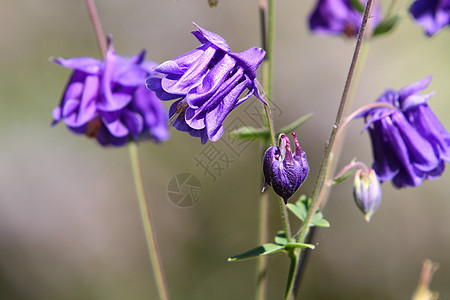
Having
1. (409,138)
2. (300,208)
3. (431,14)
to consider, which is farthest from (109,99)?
(431,14)

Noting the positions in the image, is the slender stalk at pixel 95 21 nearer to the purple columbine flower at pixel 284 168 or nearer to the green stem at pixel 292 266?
the purple columbine flower at pixel 284 168

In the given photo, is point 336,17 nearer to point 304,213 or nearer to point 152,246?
point 304,213

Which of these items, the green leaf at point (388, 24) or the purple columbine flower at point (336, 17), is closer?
the green leaf at point (388, 24)

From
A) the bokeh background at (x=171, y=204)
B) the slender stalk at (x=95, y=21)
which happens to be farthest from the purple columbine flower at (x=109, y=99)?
the bokeh background at (x=171, y=204)

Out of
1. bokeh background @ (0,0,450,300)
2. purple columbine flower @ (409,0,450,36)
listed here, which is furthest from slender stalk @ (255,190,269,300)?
bokeh background @ (0,0,450,300)

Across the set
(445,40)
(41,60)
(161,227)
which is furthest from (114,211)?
(445,40)

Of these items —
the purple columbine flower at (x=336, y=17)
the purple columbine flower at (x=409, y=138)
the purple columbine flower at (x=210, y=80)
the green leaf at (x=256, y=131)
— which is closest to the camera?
the purple columbine flower at (x=210, y=80)

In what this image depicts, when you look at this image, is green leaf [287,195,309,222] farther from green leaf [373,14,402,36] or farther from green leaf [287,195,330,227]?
green leaf [373,14,402,36]
